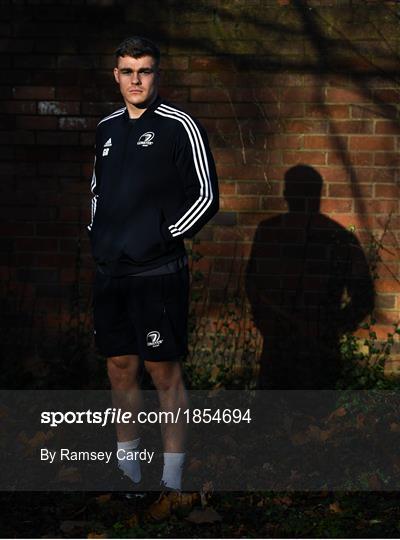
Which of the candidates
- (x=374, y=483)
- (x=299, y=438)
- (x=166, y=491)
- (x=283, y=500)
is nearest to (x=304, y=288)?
(x=299, y=438)

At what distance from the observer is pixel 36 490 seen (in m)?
5.02

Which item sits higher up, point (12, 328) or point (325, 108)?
point (325, 108)

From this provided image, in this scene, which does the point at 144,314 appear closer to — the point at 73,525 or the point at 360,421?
the point at 73,525

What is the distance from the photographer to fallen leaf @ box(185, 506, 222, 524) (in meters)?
4.60

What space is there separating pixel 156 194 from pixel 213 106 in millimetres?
1923

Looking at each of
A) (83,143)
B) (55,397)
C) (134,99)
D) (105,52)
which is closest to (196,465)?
(55,397)

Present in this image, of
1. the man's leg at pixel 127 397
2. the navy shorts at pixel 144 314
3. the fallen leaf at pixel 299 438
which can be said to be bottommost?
the fallen leaf at pixel 299 438

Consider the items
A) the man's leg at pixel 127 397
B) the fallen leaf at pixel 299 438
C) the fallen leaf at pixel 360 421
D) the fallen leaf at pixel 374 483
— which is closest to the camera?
the man's leg at pixel 127 397

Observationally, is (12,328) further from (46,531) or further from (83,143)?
(46,531)

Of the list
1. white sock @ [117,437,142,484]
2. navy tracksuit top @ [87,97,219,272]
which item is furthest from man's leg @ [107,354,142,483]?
navy tracksuit top @ [87,97,219,272]

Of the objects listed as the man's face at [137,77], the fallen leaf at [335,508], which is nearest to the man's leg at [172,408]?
the fallen leaf at [335,508]

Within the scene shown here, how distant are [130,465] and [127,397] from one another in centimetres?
33

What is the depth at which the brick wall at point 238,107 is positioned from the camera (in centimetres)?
641

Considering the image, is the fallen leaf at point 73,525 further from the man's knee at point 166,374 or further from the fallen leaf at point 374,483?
the fallen leaf at point 374,483
